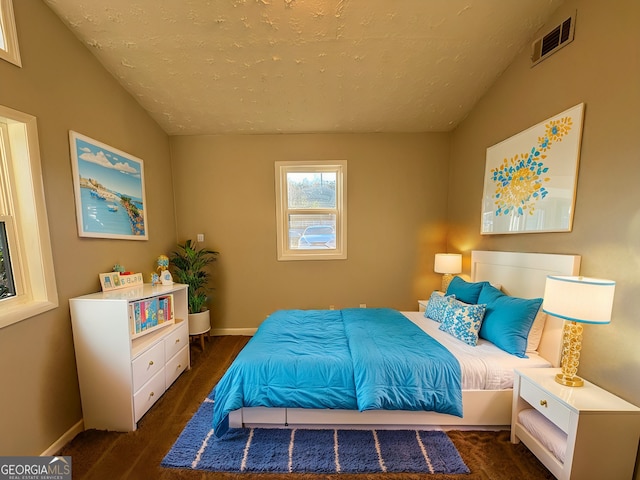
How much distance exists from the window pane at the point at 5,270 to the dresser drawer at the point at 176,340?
970 millimetres

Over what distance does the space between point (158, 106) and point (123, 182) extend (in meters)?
0.94

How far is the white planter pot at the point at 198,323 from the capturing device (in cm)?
274

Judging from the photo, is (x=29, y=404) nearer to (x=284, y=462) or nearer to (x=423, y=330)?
(x=284, y=462)

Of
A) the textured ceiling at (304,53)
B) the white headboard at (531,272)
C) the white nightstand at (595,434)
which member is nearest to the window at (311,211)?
the textured ceiling at (304,53)

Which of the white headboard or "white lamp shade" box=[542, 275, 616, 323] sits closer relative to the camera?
"white lamp shade" box=[542, 275, 616, 323]

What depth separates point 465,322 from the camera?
6.23 feet

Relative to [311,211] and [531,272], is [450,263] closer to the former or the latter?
[531,272]

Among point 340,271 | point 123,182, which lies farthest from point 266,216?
point 123,182

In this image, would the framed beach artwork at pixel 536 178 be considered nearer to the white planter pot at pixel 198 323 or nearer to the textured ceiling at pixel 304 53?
the textured ceiling at pixel 304 53

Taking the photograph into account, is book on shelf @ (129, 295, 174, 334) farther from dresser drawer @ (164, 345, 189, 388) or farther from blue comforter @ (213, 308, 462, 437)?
Result: blue comforter @ (213, 308, 462, 437)

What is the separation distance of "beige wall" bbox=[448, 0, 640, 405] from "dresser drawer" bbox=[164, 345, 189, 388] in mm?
3038

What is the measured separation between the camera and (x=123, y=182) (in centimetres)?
219

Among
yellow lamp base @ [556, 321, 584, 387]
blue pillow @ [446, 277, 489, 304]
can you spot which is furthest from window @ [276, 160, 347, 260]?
yellow lamp base @ [556, 321, 584, 387]

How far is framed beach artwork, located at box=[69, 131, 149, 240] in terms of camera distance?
1751mm
